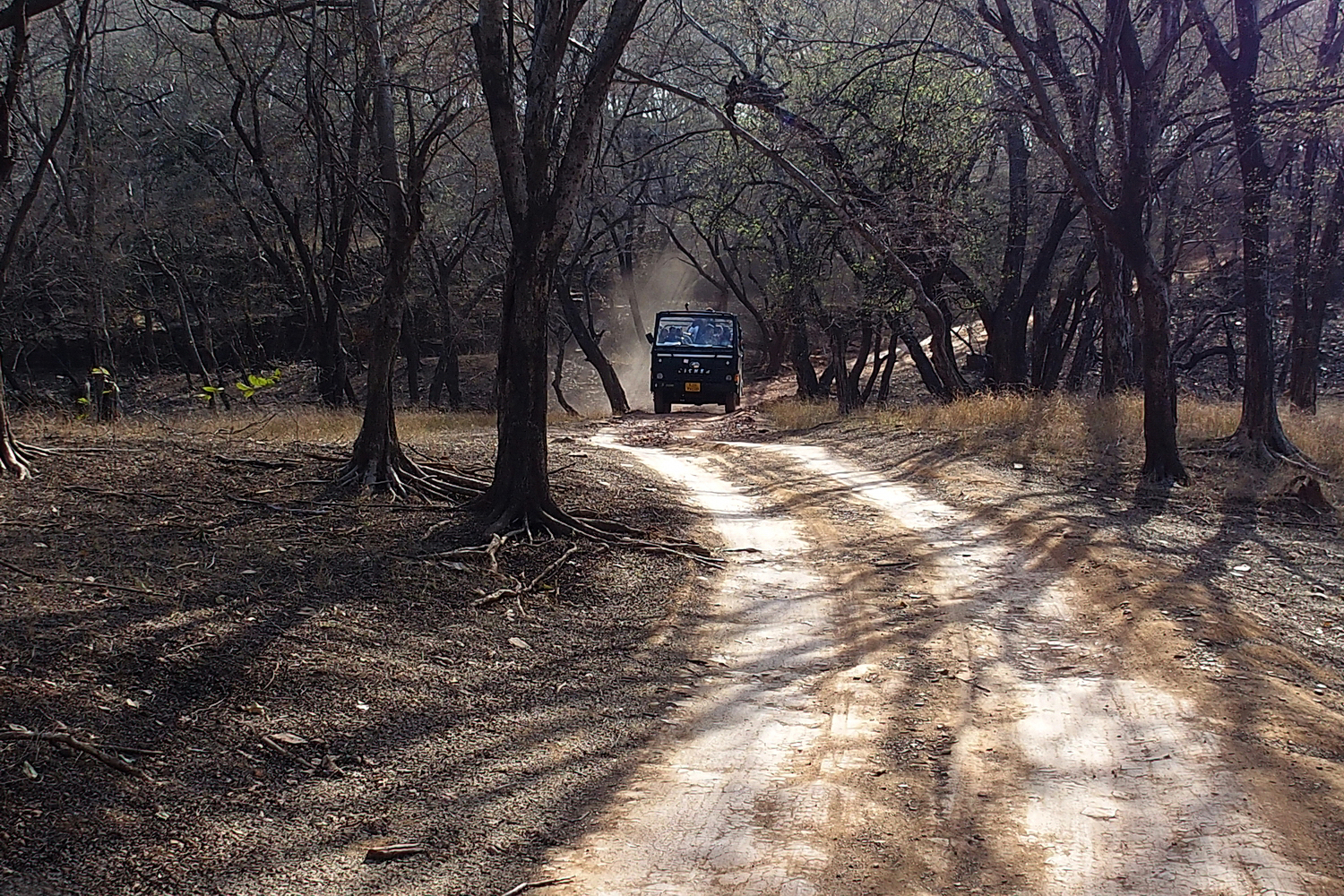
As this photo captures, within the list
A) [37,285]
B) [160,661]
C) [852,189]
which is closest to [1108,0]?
[852,189]

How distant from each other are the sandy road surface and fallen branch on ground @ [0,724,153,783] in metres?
1.75

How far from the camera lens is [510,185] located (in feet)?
28.8

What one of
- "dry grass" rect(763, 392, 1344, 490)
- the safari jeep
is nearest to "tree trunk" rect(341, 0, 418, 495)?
"dry grass" rect(763, 392, 1344, 490)

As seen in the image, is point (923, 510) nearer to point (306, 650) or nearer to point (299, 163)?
point (306, 650)

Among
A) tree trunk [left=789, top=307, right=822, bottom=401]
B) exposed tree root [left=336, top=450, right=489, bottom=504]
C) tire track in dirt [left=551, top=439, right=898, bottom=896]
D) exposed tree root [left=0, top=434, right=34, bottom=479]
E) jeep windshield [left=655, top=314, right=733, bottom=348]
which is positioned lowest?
tire track in dirt [left=551, top=439, right=898, bottom=896]

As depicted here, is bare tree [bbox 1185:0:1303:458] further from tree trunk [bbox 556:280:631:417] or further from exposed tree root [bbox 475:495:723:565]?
tree trunk [bbox 556:280:631:417]

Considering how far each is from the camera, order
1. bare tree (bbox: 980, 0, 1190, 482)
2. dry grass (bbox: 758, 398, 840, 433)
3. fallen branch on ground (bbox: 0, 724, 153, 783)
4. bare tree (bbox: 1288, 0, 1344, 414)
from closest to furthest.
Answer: fallen branch on ground (bbox: 0, 724, 153, 783) → bare tree (bbox: 980, 0, 1190, 482) → bare tree (bbox: 1288, 0, 1344, 414) → dry grass (bbox: 758, 398, 840, 433)

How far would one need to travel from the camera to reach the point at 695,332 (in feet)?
89.7

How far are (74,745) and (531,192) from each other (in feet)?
18.1

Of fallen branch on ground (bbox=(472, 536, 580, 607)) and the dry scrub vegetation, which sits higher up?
the dry scrub vegetation

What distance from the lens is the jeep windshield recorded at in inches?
1075

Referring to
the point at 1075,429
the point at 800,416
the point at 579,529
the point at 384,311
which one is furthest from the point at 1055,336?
the point at 384,311

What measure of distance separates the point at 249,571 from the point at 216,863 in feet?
10.7

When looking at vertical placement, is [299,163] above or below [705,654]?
above
